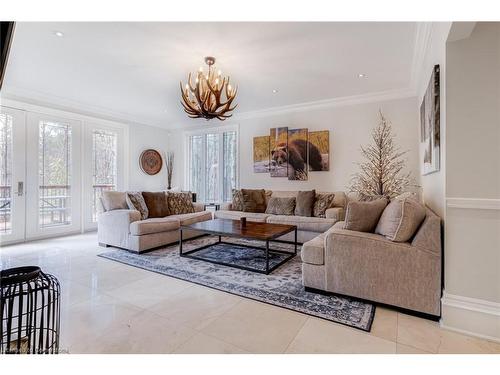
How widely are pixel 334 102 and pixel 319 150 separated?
935 millimetres

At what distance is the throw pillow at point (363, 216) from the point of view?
93.9 inches

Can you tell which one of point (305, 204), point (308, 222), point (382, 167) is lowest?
point (308, 222)

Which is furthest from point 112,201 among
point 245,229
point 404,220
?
point 404,220

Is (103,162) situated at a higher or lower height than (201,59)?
lower

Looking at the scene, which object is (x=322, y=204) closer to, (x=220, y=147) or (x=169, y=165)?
(x=220, y=147)

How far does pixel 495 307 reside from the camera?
1777mm

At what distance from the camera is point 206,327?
6.32 ft

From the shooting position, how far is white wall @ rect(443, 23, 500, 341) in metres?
1.78

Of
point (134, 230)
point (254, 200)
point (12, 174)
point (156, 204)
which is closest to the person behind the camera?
point (134, 230)

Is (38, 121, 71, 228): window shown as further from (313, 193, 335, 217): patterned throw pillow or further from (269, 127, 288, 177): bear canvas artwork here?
(313, 193, 335, 217): patterned throw pillow
